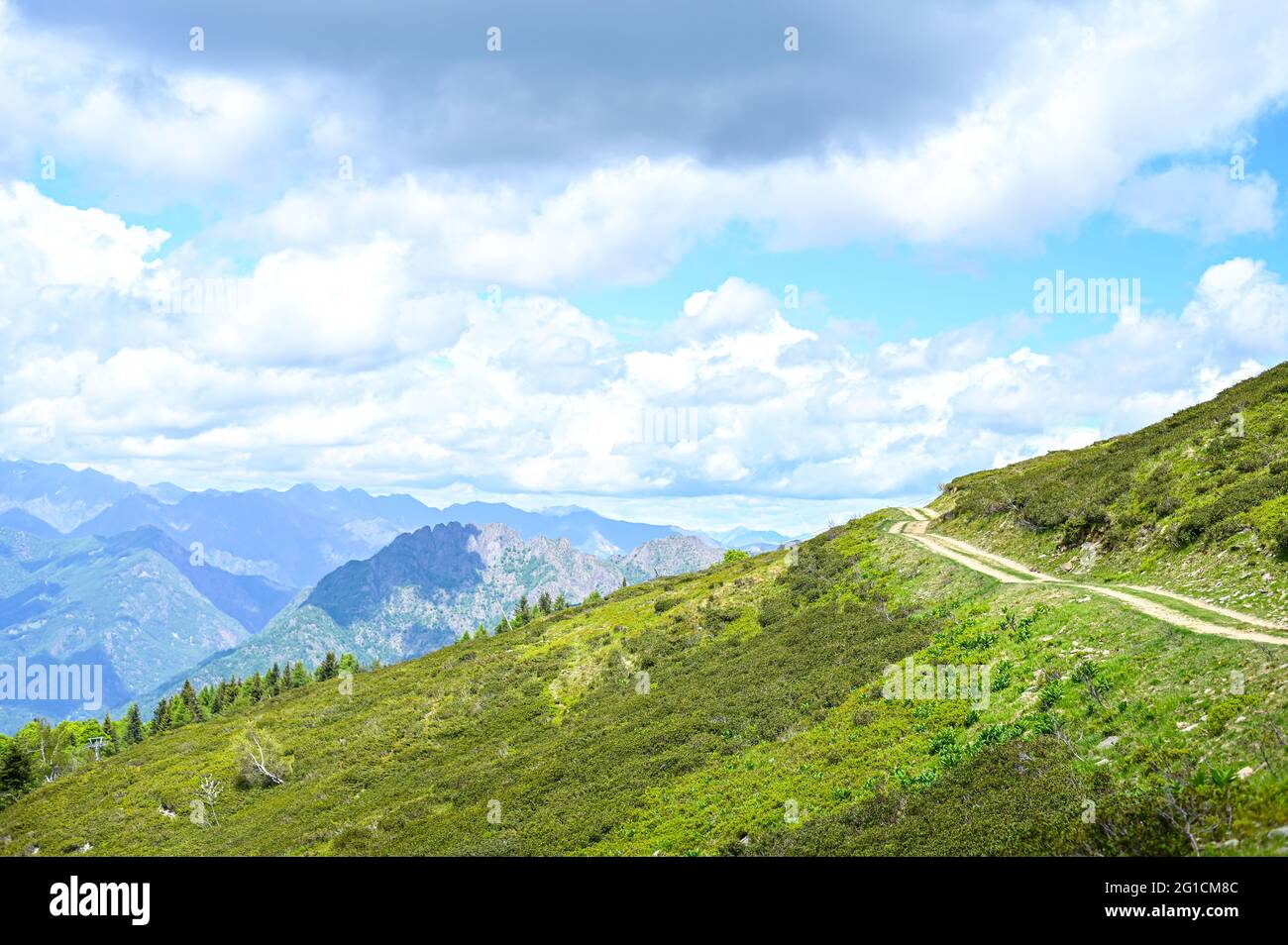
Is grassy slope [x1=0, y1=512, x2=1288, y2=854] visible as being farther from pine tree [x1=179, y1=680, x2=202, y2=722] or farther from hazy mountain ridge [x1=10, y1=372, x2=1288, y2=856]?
pine tree [x1=179, y1=680, x2=202, y2=722]

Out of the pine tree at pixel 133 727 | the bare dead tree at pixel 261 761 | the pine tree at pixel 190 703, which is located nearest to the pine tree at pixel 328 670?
the pine tree at pixel 190 703

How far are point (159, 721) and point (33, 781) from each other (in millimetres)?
47208

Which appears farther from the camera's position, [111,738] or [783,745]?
[111,738]

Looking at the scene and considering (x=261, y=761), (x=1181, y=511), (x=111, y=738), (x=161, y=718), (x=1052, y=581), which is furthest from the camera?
(x=111, y=738)

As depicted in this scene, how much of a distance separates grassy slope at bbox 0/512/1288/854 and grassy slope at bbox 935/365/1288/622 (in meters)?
4.27

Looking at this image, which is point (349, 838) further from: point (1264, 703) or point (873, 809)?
point (1264, 703)

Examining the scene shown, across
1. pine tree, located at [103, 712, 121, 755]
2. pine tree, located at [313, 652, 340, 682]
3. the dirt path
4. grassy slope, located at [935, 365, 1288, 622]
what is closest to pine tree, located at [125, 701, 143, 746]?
pine tree, located at [103, 712, 121, 755]

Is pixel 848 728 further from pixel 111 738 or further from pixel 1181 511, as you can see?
pixel 111 738

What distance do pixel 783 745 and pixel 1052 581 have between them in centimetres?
1506

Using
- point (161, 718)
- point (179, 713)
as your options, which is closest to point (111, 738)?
point (161, 718)

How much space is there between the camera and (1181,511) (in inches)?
1340

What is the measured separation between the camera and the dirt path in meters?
21.1

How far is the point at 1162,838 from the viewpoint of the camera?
13.7m
